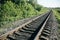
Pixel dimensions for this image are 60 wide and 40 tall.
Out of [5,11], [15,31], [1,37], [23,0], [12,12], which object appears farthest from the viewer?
[23,0]

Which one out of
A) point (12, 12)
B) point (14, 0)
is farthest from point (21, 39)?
point (14, 0)

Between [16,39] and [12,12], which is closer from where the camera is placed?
[16,39]

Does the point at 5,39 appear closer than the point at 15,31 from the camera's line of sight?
Yes

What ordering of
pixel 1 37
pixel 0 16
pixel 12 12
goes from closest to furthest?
pixel 1 37
pixel 0 16
pixel 12 12

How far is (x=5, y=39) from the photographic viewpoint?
19.9 feet

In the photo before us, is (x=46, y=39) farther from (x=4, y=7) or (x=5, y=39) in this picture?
(x=4, y=7)

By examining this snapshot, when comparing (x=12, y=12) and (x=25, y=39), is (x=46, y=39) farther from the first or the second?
(x=12, y=12)

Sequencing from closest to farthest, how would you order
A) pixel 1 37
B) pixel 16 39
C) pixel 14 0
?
pixel 1 37, pixel 16 39, pixel 14 0

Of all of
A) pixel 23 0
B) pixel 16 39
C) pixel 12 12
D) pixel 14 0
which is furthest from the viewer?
pixel 23 0

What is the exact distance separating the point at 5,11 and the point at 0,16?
137 centimetres

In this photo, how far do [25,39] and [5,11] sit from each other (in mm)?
9497

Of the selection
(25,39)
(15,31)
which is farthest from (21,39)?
(15,31)

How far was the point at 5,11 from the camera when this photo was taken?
609 inches

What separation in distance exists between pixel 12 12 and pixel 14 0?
19.5 ft
